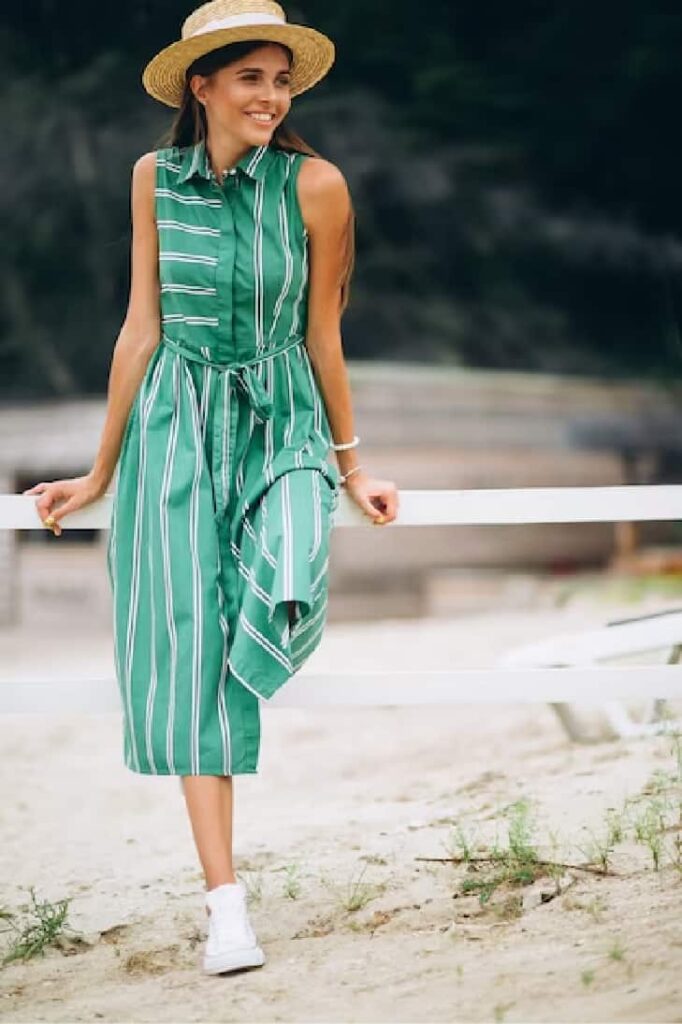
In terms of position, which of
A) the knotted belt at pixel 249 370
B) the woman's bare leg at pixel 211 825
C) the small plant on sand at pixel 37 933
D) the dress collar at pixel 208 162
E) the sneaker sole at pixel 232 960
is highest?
the dress collar at pixel 208 162

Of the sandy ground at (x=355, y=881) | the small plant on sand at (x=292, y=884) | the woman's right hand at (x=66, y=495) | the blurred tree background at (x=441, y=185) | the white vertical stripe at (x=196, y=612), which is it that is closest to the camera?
the sandy ground at (x=355, y=881)

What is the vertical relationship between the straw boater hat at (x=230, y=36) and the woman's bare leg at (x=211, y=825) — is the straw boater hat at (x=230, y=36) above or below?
above

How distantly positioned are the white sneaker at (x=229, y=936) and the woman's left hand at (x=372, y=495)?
0.62 meters

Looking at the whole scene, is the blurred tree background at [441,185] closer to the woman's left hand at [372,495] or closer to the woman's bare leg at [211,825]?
the woman's left hand at [372,495]

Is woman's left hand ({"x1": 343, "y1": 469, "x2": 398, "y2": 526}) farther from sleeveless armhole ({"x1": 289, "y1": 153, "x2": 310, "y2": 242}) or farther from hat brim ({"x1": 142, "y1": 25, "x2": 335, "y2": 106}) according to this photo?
hat brim ({"x1": 142, "y1": 25, "x2": 335, "y2": 106})

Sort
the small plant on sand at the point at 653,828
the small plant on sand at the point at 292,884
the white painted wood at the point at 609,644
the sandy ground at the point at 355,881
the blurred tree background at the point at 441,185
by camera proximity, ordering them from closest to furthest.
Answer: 1. the sandy ground at the point at 355,881
2. the small plant on sand at the point at 653,828
3. the small plant on sand at the point at 292,884
4. the white painted wood at the point at 609,644
5. the blurred tree background at the point at 441,185

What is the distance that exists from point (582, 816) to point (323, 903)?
0.64 meters

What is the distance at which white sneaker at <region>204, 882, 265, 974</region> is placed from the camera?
2229mm

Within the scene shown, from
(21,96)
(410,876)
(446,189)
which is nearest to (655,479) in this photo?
(446,189)

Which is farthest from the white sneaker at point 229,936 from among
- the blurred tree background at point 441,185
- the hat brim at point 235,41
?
the blurred tree background at point 441,185

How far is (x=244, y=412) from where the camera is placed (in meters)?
2.33

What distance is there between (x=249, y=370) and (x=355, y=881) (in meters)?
1.06

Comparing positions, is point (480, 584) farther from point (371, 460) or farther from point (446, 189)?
point (446, 189)

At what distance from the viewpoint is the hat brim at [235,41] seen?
89.5 inches
